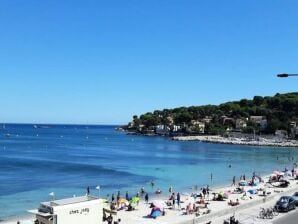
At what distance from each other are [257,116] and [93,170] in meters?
113

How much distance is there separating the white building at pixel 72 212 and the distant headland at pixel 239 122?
4124 inches

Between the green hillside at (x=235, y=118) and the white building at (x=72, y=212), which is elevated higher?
the green hillside at (x=235, y=118)

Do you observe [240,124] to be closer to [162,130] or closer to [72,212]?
[162,130]

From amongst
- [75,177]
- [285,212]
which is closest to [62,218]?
[285,212]

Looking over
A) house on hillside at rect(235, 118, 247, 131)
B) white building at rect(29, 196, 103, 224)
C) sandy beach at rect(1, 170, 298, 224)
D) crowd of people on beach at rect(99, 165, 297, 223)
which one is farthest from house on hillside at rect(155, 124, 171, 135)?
white building at rect(29, 196, 103, 224)

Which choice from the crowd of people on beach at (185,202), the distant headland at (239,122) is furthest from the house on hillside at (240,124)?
the crowd of people on beach at (185,202)

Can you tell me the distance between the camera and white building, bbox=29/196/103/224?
16125 mm

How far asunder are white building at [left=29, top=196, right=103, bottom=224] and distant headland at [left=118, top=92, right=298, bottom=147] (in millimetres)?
104740

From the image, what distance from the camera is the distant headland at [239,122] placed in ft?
442

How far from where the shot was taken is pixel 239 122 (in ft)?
508

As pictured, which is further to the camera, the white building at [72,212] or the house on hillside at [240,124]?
the house on hillside at [240,124]

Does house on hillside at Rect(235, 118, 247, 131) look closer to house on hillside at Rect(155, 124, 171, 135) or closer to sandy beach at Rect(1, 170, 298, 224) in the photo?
house on hillside at Rect(155, 124, 171, 135)

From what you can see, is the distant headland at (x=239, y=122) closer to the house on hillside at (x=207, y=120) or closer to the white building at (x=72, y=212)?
the house on hillside at (x=207, y=120)

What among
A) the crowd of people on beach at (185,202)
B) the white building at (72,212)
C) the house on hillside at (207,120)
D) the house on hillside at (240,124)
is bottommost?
the crowd of people on beach at (185,202)
